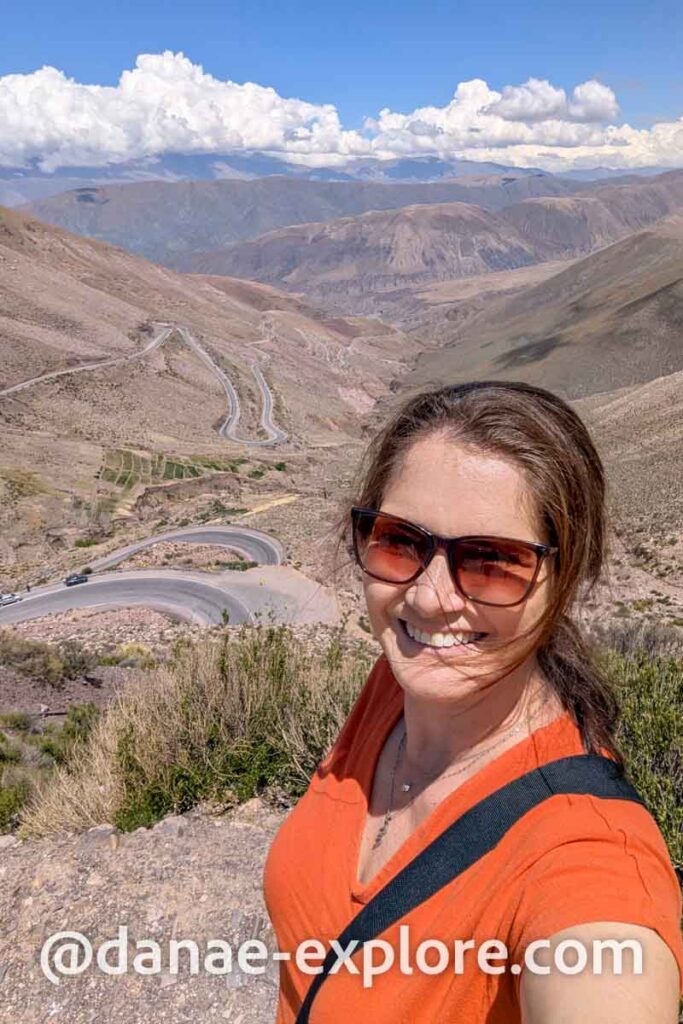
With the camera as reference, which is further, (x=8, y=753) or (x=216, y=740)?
(x=8, y=753)

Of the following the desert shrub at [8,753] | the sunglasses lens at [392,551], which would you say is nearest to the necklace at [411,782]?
the sunglasses lens at [392,551]

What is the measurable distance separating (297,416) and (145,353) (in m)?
20.3

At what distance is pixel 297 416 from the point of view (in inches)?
3625

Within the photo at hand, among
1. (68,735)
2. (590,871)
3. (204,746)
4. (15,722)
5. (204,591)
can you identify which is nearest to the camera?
(590,871)

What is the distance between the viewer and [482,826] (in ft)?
5.00

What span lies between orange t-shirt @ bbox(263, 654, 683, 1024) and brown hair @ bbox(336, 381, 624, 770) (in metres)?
0.15

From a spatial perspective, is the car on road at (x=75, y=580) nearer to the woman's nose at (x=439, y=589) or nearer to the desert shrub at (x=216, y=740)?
the desert shrub at (x=216, y=740)

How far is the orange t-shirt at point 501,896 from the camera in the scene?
1.30 m

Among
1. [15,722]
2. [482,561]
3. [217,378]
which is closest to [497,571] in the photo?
[482,561]

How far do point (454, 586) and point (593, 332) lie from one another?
120 metres

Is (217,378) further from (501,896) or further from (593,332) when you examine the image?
(501,896)

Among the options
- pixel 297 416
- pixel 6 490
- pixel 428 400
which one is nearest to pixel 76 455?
pixel 6 490

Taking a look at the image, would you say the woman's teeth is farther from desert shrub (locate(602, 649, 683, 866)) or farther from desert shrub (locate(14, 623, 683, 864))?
desert shrub (locate(14, 623, 683, 864))

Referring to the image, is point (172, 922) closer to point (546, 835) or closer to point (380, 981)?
point (380, 981)
